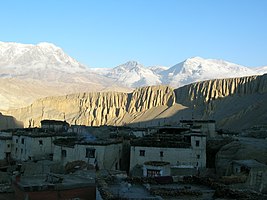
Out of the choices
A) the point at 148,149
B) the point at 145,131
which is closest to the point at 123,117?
the point at 145,131

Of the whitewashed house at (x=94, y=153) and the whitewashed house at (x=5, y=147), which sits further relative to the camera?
the whitewashed house at (x=5, y=147)

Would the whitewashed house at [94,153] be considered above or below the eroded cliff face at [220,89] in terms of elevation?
below

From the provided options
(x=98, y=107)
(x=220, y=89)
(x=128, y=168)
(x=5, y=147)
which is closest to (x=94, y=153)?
(x=128, y=168)

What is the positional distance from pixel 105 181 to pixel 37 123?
100178mm

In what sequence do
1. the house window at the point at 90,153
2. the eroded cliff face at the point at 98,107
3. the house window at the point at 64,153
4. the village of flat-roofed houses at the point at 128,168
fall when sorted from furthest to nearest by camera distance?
1. the eroded cliff face at the point at 98,107
2. the house window at the point at 64,153
3. the house window at the point at 90,153
4. the village of flat-roofed houses at the point at 128,168

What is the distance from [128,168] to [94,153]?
11.2ft

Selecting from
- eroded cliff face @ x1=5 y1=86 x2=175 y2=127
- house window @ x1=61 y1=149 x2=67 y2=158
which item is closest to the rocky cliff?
eroded cliff face @ x1=5 y1=86 x2=175 y2=127

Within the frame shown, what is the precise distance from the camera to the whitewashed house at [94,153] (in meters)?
32.1

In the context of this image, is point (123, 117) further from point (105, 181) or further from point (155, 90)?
point (105, 181)

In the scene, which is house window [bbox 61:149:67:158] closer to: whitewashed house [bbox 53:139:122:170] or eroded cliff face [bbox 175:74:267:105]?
whitewashed house [bbox 53:139:122:170]

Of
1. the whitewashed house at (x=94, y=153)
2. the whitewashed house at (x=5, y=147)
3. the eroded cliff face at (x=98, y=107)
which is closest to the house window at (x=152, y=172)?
the whitewashed house at (x=94, y=153)

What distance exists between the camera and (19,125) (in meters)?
99.5

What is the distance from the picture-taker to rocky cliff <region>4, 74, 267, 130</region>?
86781mm

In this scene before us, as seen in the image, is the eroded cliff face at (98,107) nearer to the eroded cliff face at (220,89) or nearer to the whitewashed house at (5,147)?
the eroded cliff face at (220,89)
